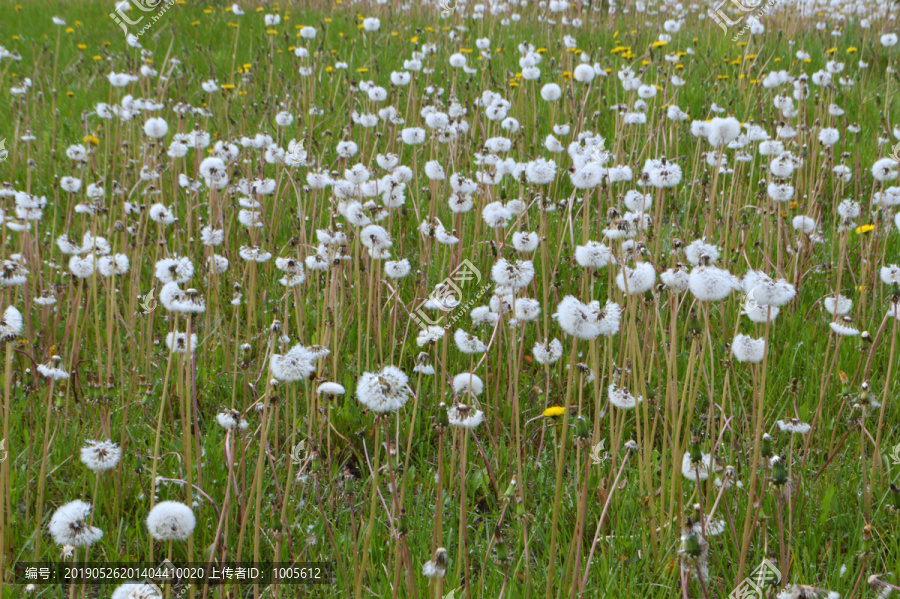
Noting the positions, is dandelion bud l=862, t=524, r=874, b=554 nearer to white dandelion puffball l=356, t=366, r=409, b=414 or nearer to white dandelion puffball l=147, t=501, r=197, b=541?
white dandelion puffball l=356, t=366, r=409, b=414

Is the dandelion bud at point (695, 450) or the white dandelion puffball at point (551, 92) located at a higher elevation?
the white dandelion puffball at point (551, 92)

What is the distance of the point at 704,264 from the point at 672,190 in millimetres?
2598

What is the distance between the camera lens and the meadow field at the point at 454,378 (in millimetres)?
1607

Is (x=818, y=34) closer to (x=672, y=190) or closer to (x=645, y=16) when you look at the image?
(x=645, y=16)

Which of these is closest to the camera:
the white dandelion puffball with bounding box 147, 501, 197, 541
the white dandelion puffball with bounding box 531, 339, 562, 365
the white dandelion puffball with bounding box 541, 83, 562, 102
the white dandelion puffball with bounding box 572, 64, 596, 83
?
the white dandelion puffball with bounding box 147, 501, 197, 541

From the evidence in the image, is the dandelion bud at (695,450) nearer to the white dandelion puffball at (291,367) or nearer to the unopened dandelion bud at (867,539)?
the unopened dandelion bud at (867,539)

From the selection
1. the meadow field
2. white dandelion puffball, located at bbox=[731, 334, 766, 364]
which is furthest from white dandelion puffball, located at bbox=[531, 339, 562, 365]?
white dandelion puffball, located at bbox=[731, 334, 766, 364]

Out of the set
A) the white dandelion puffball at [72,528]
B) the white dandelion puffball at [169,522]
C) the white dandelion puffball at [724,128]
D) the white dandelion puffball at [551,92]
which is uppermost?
the white dandelion puffball at [551,92]

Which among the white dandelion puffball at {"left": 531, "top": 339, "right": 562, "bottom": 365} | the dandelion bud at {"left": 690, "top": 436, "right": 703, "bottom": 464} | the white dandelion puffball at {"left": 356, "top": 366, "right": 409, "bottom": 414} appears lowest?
the dandelion bud at {"left": 690, "top": 436, "right": 703, "bottom": 464}

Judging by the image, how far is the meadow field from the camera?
1.61 meters

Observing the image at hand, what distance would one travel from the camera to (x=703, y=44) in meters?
6.71

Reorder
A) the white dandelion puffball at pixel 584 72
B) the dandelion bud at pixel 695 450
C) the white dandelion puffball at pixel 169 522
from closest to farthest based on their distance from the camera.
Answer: the white dandelion puffball at pixel 169 522 → the dandelion bud at pixel 695 450 → the white dandelion puffball at pixel 584 72

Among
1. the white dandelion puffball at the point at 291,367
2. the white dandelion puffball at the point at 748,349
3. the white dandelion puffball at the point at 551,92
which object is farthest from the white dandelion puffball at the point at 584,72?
the white dandelion puffball at the point at 291,367

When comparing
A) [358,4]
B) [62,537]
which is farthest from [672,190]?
[358,4]
